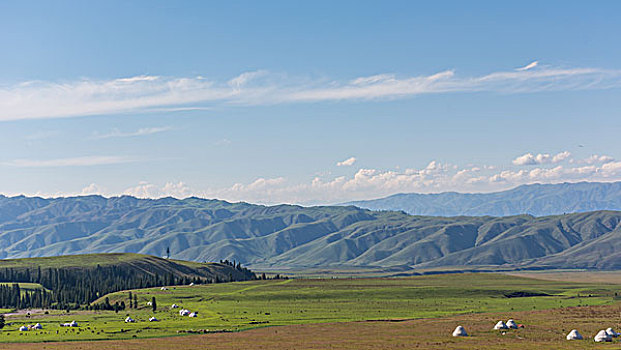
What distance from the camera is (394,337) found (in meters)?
133

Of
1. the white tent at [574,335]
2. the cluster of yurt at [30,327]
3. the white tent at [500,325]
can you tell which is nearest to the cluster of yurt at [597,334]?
the white tent at [574,335]

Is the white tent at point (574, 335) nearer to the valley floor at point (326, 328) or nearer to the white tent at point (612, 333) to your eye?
Result: the valley floor at point (326, 328)

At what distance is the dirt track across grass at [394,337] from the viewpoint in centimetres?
12200

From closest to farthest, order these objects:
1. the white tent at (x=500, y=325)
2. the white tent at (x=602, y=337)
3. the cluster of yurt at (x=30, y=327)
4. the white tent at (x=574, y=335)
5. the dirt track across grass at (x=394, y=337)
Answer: the dirt track across grass at (x=394, y=337) → the white tent at (x=602, y=337) → the white tent at (x=574, y=335) → the white tent at (x=500, y=325) → the cluster of yurt at (x=30, y=327)

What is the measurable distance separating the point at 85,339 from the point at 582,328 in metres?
99.5

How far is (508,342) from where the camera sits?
411 feet

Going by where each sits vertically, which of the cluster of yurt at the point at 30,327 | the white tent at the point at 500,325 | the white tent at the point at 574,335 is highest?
the cluster of yurt at the point at 30,327

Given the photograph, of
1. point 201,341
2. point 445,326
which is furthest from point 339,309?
point 201,341

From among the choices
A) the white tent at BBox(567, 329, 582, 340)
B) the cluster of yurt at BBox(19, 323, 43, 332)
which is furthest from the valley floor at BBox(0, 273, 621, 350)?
the white tent at BBox(567, 329, 582, 340)

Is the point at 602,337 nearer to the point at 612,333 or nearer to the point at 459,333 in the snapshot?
the point at 612,333

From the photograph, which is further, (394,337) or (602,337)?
(394,337)

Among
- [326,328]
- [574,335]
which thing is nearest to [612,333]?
[574,335]

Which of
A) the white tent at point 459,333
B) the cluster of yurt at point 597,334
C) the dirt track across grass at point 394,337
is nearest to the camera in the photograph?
the dirt track across grass at point 394,337

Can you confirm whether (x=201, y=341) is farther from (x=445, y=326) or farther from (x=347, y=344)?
(x=445, y=326)
